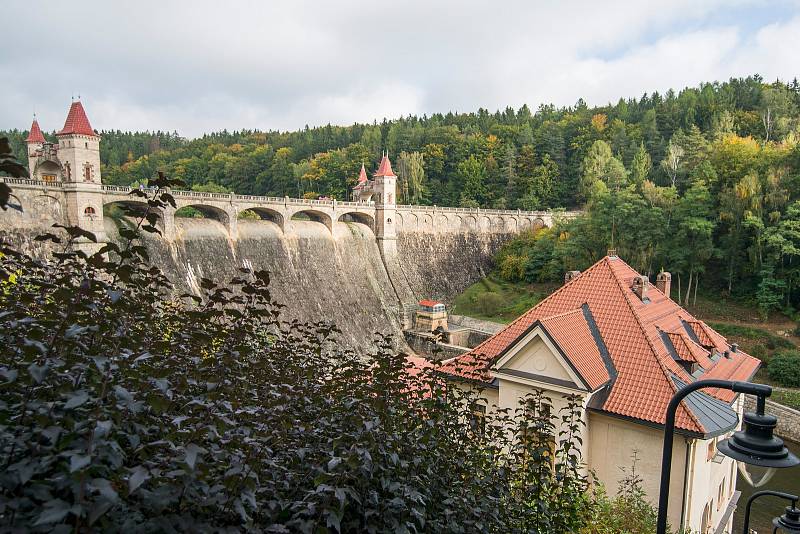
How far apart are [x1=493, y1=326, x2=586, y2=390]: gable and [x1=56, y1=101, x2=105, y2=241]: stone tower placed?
21.0 m

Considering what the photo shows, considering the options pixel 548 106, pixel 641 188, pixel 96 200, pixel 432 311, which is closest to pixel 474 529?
pixel 96 200

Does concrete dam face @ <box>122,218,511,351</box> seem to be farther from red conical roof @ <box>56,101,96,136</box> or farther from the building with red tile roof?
the building with red tile roof

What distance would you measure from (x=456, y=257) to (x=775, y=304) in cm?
2586

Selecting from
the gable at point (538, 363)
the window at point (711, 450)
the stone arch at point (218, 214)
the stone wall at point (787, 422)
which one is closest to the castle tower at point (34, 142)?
the stone arch at point (218, 214)

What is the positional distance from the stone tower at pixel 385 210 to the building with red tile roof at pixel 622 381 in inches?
1151

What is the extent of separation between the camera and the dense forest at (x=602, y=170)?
3384cm

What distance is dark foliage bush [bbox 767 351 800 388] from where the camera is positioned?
26.5 meters

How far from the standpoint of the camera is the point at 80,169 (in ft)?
78.6

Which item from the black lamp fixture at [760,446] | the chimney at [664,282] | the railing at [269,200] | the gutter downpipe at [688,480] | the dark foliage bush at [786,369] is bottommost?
the dark foliage bush at [786,369]

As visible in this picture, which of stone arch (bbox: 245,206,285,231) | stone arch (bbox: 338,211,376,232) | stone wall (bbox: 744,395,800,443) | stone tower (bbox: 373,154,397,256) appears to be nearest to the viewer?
stone wall (bbox: 744,395,800,443)

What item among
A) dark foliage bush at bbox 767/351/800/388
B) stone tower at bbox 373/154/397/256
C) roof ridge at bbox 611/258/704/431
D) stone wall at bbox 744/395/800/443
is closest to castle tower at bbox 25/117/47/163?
stone tower at bbox 373/154/397/256

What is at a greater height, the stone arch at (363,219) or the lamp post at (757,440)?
the stone arch at (363,219)

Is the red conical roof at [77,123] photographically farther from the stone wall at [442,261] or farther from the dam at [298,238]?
the stone wall at [442,261]

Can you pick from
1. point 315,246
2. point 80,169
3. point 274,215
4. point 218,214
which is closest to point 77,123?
point 80,169
